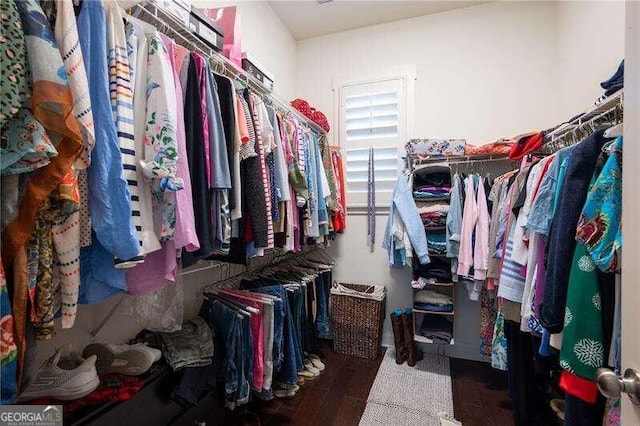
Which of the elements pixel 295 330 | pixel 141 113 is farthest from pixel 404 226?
pixel 141 113

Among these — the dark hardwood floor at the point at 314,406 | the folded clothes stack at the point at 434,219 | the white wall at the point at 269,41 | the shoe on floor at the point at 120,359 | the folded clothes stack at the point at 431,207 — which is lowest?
the dark hardwood floor at the point at 314,406

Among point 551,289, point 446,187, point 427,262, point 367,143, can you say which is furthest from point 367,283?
point 551,289

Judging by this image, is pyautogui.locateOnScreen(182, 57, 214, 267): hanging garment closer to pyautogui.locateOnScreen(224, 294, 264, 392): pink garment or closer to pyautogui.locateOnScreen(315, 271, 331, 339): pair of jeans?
pyautogui.locateOnScreen(224, 294, 264, 392): pink garment

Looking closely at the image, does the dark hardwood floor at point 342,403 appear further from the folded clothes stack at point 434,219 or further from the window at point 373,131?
the window at point 373,131

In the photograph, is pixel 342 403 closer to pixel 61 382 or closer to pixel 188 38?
pixel 61 382

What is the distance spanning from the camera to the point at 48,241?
0.65 metres

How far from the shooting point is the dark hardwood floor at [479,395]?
1.68 m

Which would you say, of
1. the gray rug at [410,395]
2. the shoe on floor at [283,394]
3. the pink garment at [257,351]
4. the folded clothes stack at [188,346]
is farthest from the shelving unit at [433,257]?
the folded clothes stack at [188,346]

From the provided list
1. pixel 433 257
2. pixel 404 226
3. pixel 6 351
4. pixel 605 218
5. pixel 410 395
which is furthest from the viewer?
pixel 433 257

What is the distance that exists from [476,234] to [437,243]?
0.30 metres

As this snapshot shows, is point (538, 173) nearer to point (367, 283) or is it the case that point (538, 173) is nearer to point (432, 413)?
point (432, 413)

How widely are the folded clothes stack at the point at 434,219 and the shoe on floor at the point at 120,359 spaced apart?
198 cm

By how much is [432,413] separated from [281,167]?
1704 mm

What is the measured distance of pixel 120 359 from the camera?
109 centimetres
